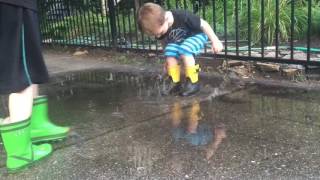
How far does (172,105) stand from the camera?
173 inches

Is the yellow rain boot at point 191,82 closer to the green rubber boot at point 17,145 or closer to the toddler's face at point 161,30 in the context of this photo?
the toddler's face at point 161,30

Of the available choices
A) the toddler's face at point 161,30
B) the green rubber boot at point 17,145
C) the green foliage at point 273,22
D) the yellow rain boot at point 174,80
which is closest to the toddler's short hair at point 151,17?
the toddler's face at point 161,30

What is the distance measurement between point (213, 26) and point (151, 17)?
1.84m

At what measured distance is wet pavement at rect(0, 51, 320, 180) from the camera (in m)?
3.02

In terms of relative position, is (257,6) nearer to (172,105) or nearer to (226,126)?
(172,105)

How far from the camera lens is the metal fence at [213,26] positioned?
18.9ft

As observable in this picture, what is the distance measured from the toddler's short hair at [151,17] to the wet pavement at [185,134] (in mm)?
667

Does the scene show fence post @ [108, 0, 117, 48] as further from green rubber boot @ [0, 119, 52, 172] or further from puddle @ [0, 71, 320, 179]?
green rubber boot @ [0, 119, 52, 172]

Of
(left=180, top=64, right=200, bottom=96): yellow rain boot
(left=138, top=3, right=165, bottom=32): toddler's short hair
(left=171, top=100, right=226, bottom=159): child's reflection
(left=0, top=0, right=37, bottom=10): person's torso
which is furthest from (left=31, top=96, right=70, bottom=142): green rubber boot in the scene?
(left=180, top=64, right=200, bottom=96): yellow rain boot

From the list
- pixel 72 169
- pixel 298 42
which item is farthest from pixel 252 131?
pixel 298 42

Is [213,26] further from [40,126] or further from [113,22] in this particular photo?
Answer: [40,126]

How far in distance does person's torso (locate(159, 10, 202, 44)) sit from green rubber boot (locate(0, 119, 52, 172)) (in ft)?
6.36

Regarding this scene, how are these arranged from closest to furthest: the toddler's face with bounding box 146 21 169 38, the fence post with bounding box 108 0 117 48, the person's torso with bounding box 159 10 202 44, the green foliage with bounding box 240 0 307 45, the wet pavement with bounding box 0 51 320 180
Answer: the wet pavement with bounding box 0 51 320 180 < the toddler's face with bounding box 146 21 169 38 < the person's torso with bounding box 159 10 202 44 < the green foliage with bounding box 240 0 307 45 < the fence post with bounding box 108 0 117 48

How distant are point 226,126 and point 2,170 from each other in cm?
157
